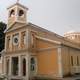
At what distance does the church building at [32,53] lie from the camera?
23969mm

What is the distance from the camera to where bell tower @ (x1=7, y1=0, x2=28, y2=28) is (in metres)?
29.8

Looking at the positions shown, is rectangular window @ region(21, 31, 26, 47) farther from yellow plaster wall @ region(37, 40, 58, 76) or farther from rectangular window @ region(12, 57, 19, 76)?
rectangular window @ region(12, 57, 19, 76)

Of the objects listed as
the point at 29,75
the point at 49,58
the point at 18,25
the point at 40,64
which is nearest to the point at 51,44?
the point at 49,58

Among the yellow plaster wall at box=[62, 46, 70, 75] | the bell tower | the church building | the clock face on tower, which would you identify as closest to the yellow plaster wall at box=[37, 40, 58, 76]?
the church building

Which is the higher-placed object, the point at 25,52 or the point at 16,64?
the point at 25,52

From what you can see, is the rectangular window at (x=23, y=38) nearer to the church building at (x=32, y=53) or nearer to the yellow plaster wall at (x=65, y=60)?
the church building at (x=32, y=53)

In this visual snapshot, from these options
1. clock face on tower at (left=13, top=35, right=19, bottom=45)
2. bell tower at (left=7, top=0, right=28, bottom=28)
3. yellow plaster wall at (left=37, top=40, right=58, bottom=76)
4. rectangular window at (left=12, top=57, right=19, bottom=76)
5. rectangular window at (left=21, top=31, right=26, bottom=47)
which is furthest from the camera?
bell tower at (left=7, top=0, right=28, bottom=28)

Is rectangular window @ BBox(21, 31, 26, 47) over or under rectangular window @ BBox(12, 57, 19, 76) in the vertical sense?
over

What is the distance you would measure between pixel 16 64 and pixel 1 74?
3.61 metres

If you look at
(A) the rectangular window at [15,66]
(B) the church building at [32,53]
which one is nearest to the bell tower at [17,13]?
(B) the church building at [32,53]

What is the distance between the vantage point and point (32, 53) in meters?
26.4

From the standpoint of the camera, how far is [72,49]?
26.8 metres

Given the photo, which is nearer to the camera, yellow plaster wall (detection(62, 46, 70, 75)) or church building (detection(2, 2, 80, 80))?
yellow plaster wall (detection(62, 46, 70, 75))

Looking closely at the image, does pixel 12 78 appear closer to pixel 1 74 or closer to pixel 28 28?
pixel 1 74
